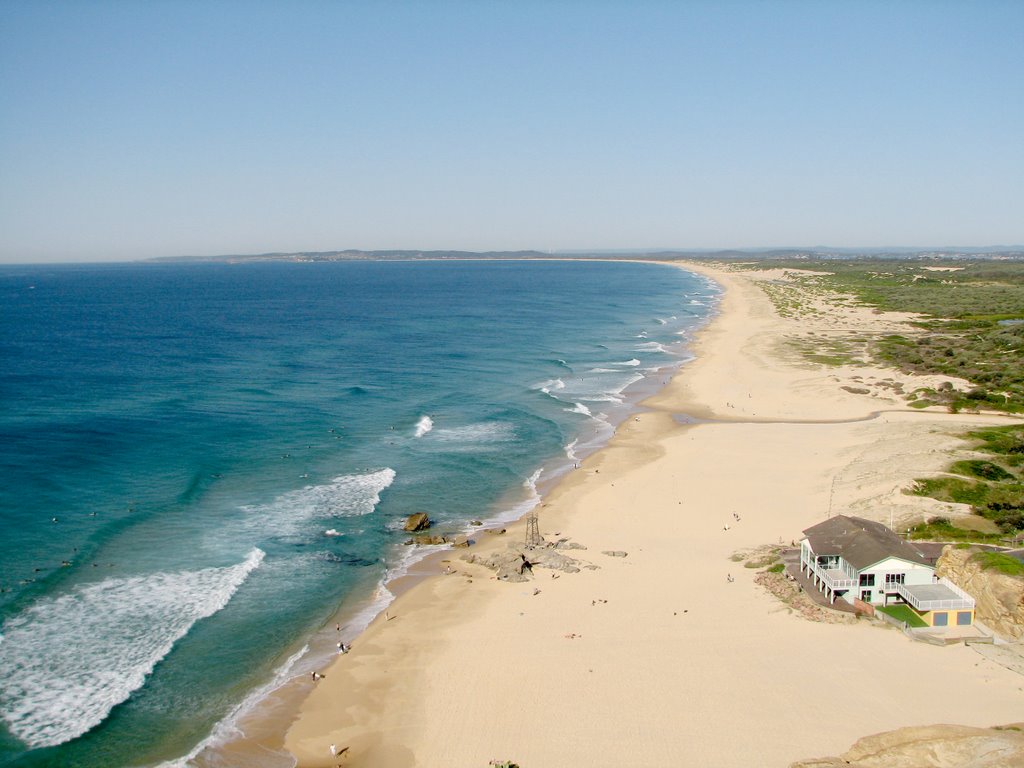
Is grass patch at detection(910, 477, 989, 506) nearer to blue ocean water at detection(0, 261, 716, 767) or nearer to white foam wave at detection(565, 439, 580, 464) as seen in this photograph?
white foam wave at detection(565, 439, 580, 464)

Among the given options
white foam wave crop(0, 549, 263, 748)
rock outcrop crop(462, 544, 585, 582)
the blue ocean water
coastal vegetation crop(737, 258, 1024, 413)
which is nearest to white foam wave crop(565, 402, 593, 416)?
the blue ocean water

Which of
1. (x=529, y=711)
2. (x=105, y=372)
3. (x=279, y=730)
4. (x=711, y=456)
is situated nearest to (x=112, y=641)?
(x=279, y=730)

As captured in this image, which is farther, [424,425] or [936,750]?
[424,425]

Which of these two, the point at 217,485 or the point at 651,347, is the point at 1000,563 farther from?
the point at 651,347

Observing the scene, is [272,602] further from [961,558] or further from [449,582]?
[961,558]

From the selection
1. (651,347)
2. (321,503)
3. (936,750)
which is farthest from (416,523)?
(651,347)
